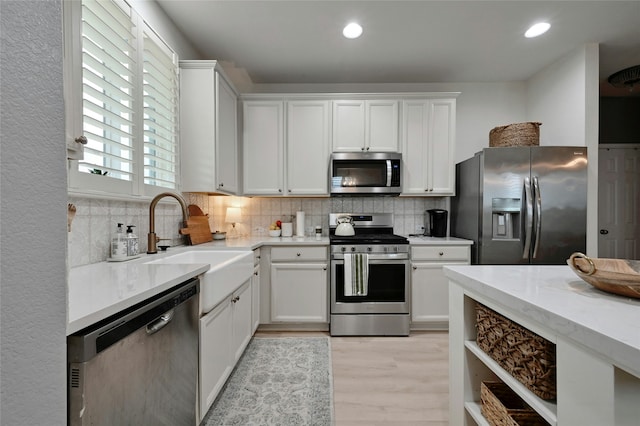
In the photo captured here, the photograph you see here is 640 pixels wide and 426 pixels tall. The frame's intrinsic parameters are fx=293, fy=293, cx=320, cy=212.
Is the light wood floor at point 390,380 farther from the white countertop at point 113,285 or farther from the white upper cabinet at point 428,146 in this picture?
the white upper cabinet at point 428,146

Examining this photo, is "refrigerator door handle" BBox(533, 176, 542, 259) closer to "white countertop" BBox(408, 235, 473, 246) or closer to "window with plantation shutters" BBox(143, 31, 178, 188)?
"white countertop" BBox(408, 235, 473, 246)

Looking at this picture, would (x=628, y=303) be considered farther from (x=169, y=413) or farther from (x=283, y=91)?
(x=283, y=91)

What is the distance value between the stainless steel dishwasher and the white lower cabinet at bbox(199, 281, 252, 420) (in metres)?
0.08

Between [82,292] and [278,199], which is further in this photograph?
[278,199]

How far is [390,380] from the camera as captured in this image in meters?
2.06

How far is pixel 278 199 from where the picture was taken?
11.4ft

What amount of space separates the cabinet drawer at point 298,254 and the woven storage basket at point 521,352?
6.02 ft

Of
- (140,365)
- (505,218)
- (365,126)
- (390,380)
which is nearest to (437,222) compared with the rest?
(505,218)

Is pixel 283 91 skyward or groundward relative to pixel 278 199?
skyward

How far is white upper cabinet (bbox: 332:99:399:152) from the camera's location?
3.13 meters

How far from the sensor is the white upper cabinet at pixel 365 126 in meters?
3.13

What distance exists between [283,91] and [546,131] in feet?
9.83

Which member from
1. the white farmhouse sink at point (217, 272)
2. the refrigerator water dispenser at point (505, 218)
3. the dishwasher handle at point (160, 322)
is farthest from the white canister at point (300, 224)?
the dishwasher handle at point (160, 322)

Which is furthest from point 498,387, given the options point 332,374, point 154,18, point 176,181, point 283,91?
point 283,91
